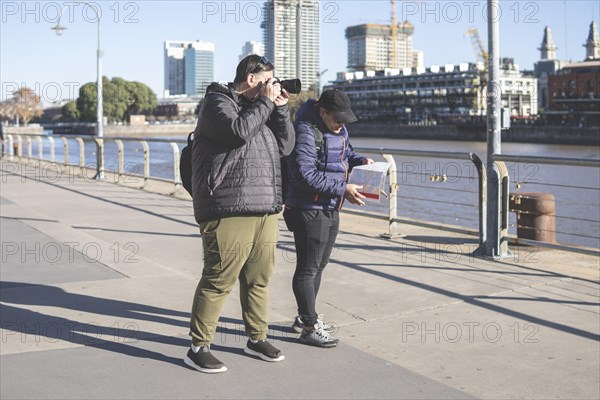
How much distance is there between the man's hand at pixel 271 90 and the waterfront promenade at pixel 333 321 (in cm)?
148

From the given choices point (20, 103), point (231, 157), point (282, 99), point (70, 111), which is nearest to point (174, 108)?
point (70, 111)

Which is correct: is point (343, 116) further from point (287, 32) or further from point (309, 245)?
point (287, 32)

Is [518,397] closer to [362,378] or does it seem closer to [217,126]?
[362,378]

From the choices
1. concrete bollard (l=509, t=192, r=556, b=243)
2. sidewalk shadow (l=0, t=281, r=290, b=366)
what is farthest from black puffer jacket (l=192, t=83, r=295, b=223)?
concrete bollard (l=509, t=192, r=556, b=243)

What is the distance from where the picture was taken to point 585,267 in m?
7.43

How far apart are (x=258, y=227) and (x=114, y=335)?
4.44ft

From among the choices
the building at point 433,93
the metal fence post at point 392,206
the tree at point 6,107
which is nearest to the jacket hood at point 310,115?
the metal fence post at point 392,206

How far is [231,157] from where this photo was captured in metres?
4.03

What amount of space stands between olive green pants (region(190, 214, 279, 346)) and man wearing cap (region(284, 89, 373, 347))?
41cm

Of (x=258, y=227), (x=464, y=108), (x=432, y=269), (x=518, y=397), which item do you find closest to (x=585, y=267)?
(x=432, y=269)

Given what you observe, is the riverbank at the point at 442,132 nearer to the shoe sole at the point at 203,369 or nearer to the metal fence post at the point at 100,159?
the metal fence post at the point at 100,159

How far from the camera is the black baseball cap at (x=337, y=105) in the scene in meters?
4.61

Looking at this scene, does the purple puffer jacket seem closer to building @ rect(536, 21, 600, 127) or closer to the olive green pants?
the olive green pants

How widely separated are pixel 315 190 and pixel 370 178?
565 mm
